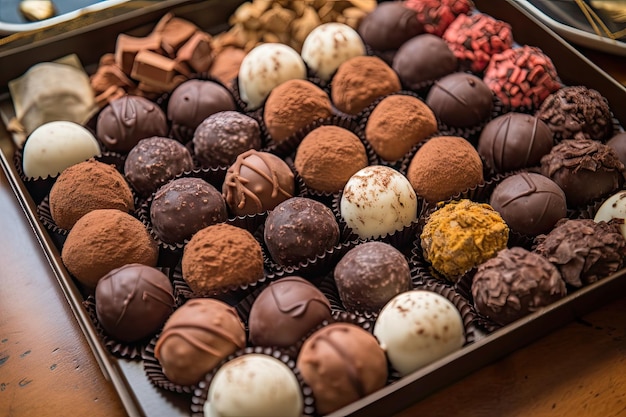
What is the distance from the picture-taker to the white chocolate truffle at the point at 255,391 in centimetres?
146

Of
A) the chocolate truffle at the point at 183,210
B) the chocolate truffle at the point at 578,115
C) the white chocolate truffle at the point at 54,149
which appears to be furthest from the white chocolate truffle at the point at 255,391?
the chocolate truffle at the point at 578,115

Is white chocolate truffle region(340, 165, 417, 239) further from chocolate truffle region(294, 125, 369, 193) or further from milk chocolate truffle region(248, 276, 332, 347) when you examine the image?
milk chocolate truffle region(248, 276, 332, 347)

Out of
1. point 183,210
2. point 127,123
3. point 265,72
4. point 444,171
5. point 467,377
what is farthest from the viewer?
point 265,72

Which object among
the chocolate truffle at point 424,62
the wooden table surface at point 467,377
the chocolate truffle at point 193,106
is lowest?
the wooden table surface at point 467,377

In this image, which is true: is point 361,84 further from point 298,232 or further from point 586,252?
point 586,252

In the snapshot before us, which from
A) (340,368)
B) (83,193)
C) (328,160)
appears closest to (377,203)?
(328,160)

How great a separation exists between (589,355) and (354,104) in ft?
3.54

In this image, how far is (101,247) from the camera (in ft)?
6.05

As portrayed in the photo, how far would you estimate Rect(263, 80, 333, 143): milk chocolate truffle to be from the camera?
2234 mm

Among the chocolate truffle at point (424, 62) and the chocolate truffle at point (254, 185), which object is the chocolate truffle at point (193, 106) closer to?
the chocolate truffle at point (254, 185)

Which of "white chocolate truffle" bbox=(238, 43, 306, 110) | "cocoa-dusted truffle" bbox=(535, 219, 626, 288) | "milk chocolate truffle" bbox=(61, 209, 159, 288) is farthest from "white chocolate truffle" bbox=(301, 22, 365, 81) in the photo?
"cocoa-dusted truffle" bbox=(535, 219, 626, 288)

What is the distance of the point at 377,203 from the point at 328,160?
0.23 m

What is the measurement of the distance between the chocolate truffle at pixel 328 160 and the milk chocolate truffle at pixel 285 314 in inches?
18.5

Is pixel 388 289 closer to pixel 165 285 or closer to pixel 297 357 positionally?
pixel 297 357
